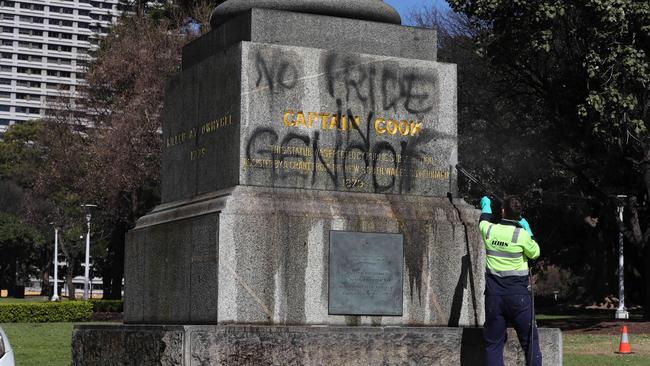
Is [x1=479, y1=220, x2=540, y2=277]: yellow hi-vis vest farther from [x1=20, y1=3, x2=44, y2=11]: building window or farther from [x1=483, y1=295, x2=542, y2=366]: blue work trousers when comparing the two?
[x1=20, y1=3, x2=44, y2=11]: building window

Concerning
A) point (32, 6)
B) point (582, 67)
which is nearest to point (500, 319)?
point (582, 67)

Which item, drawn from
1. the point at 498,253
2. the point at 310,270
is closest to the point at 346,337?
the point at 310,270

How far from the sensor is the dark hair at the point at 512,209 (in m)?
10.7

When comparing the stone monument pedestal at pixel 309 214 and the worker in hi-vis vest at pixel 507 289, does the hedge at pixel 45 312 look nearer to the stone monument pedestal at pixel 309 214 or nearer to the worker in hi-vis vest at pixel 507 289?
the stone monument pedestal at pixel 309 214

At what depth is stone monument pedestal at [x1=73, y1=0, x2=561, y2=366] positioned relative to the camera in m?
10.5

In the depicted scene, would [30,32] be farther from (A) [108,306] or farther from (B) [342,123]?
(B) [342,123]

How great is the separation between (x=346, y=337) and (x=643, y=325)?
24430mm

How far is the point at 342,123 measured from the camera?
1145cm

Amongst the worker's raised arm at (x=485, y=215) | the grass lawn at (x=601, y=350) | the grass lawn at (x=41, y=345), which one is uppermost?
the worker's raised arm at (x=485, y=215)

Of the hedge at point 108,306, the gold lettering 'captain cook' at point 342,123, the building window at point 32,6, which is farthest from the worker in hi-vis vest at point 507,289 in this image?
the building window at point 32,6

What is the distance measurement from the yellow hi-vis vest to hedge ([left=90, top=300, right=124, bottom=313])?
115 feet

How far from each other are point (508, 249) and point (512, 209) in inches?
17.2

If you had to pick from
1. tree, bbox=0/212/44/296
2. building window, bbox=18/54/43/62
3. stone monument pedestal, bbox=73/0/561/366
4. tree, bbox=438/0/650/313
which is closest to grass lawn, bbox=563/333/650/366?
tree, bbox=438/0/650/313

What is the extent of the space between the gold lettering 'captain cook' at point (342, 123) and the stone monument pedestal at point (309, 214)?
0.02 m
